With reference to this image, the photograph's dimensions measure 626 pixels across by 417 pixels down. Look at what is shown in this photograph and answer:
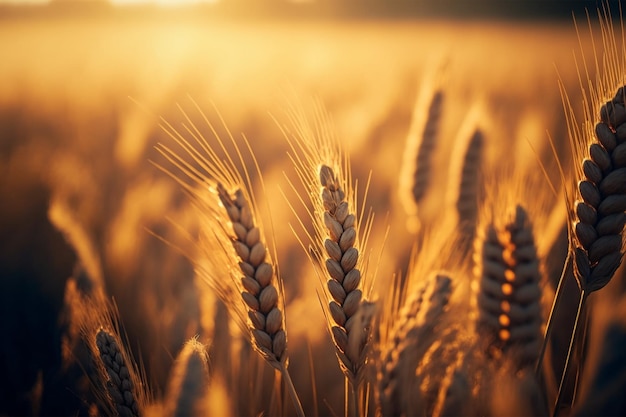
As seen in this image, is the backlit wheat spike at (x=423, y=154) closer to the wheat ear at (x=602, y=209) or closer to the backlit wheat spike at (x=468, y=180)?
the backlit wheat spike at (x=468, y=180)

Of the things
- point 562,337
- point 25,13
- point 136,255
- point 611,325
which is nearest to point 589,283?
point 611,325

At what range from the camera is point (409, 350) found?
118 cm

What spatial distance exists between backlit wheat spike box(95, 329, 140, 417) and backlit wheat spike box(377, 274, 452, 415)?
62 centimetres

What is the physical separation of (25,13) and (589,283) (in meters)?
31.3

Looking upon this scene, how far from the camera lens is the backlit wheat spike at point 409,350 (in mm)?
1177

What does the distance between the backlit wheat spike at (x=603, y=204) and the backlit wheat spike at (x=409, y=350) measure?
0.34 metres

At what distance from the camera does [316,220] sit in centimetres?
125

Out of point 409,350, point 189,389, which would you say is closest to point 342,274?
point 409,350

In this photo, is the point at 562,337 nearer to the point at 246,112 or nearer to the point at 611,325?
the point at 611,325

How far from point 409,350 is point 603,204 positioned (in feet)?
1.90

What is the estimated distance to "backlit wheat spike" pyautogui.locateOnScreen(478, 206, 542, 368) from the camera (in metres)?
1.30

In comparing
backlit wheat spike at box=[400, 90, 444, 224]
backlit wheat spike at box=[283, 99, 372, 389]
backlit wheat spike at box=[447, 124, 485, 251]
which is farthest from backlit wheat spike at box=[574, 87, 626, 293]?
backlit wheat spike at box=[400, 90, 444, 224]

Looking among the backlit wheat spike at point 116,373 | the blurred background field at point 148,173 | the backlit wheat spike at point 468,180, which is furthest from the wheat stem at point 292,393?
the backlit wheat spike at point 468,180

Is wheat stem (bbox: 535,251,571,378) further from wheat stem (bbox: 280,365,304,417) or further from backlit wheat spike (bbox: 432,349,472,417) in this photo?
wheat stem (bbox: 280,365,304,417)
